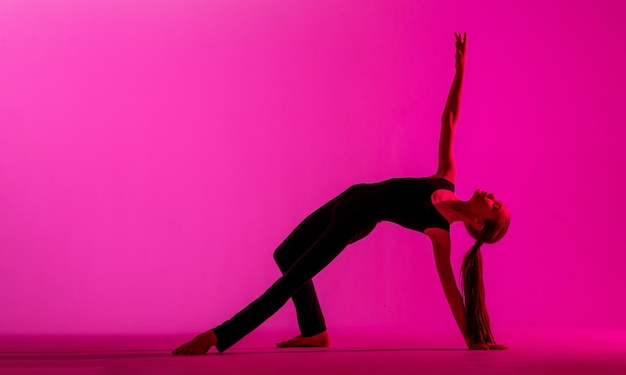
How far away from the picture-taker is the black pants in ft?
7.09

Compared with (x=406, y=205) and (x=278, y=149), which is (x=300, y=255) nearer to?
(x=406, y=205)

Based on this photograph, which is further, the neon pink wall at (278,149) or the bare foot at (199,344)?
the neon pink wall at (278,149)

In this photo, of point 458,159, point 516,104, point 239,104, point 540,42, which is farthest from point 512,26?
point 239,104

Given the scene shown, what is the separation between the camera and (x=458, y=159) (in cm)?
398

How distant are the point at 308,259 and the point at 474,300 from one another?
52 centimetres

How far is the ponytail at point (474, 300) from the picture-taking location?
2.34 meters

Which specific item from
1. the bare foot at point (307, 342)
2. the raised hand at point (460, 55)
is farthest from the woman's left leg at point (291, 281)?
the raised hand at point (460, 55)

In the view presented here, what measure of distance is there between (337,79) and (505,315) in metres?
1.46

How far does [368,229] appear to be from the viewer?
250 centimetres

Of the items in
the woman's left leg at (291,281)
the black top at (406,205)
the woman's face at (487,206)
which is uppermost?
the black top at (406,205)

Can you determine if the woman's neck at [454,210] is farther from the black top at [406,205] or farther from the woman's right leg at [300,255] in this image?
the woman's right leg at [300,255]

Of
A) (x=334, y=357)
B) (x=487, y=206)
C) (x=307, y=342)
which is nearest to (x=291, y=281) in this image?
(x=334, y=357)

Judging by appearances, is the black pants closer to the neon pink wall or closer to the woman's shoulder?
the woman's shoulder

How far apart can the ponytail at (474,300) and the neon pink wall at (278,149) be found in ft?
5.04
